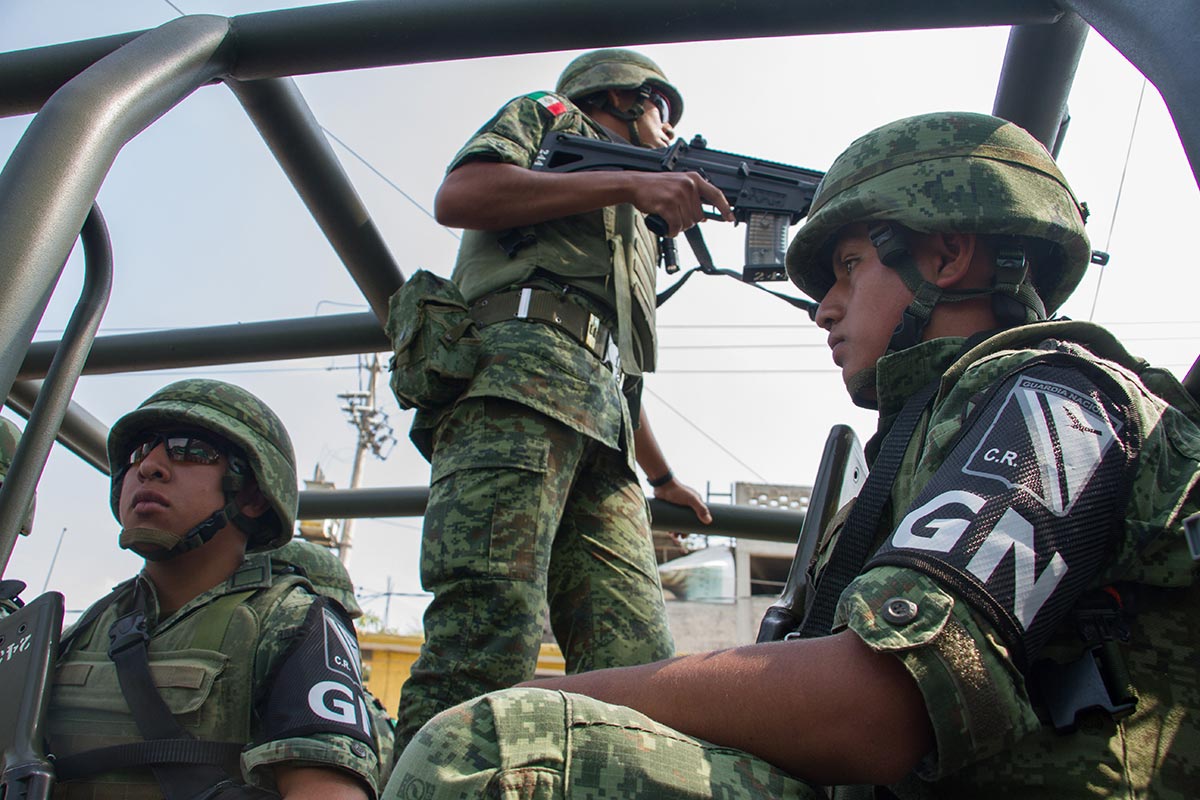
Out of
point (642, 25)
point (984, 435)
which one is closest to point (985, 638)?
point (984, 435)

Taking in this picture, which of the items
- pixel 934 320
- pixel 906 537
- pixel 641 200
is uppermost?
pixel 641 200

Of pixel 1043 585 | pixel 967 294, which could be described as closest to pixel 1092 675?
pixel 1043 585

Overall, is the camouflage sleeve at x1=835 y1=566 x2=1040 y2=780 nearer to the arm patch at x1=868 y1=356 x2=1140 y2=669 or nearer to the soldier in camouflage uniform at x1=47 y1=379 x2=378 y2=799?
the arm patch at x1=868 y1=356 x2=1140 y2=669

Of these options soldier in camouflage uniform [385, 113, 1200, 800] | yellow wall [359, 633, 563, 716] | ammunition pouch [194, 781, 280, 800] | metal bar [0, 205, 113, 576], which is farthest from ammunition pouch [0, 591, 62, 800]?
yellow wall [359, 633, 563, 716]

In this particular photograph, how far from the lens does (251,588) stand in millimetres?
2254

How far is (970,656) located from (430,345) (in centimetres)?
153

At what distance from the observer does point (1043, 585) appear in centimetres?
101

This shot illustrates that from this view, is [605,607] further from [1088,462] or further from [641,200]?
[1088,462]

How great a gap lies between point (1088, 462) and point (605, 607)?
141 cm

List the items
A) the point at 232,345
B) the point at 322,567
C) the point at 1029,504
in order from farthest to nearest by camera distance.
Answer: the point at 322,567
the point at 232,345
the point at 1029,504

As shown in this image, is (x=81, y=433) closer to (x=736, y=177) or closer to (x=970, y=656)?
(x=736, y=177)

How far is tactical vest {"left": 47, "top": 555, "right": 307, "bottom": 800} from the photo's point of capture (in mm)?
1976

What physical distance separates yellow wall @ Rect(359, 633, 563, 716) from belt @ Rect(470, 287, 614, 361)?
29.4 feet

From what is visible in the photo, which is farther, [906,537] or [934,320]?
[934,320]
